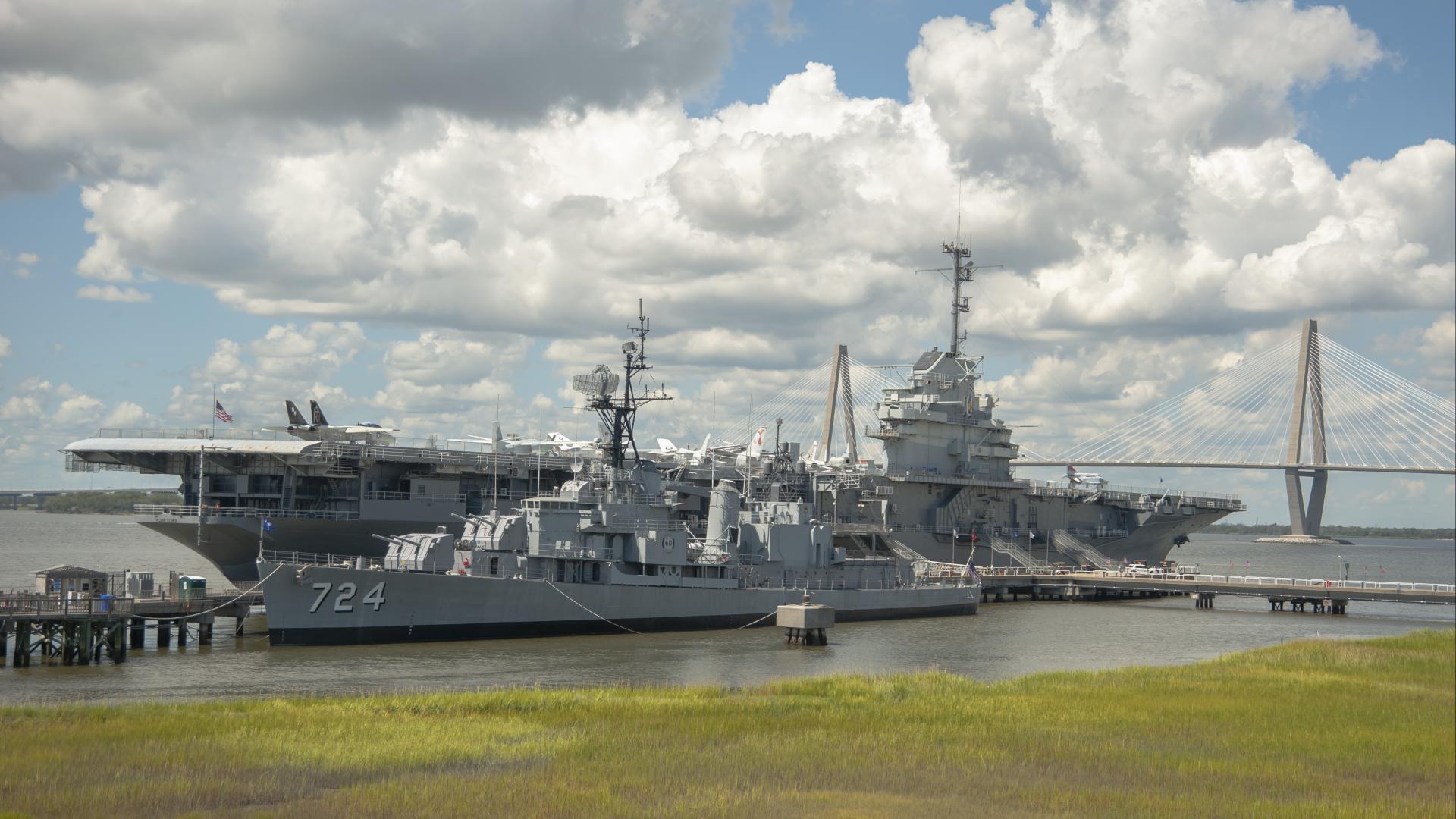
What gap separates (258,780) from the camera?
1708 centimetres

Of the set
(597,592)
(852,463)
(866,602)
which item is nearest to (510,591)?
(597,592)

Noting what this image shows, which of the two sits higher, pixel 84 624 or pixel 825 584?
pixel 825 584

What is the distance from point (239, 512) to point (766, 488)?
19056 millimetres

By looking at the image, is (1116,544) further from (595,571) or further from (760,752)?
(760,752)

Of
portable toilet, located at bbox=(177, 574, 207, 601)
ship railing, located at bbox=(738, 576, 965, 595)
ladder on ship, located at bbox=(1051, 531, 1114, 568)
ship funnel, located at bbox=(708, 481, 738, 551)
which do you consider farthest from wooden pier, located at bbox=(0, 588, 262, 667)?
ladder on ship, located at bbox=(1051, 531, 1114, 568)

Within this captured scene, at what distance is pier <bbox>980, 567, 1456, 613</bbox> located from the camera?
5350cm

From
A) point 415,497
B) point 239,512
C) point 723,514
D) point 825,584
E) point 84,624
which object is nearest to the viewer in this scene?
point 84,624

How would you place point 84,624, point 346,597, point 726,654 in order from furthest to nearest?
point 726,654
point 346,597
point 84,624

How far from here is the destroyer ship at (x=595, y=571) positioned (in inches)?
1369

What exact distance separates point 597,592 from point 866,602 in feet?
40.8

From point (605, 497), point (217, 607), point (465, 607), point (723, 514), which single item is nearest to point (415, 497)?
point (605, 497)

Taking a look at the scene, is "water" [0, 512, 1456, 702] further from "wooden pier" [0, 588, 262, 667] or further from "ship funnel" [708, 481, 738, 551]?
"ship funnel" [708, 481, 738, 551]

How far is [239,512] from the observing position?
4538 cm

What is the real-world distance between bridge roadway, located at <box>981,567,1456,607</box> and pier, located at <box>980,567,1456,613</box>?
0.10 ft
